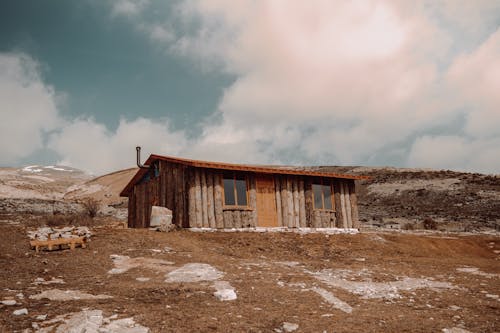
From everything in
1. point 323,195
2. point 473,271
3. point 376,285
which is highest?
point 323,195

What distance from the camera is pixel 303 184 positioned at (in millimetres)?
20250

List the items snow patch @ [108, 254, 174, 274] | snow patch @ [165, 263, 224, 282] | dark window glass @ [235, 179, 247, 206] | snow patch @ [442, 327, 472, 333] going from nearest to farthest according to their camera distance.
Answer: snow patch @ [442, 327, 472, 333] < snow patch @ [165, 263, 224, 282] < snow patch @ [108, 254, 174, 274] < dark window glass @ [235, 179, 247, 206]

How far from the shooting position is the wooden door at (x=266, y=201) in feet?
61.4

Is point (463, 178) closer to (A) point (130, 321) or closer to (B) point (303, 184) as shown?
(B) point (303, 184)

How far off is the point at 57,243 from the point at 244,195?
9.39m

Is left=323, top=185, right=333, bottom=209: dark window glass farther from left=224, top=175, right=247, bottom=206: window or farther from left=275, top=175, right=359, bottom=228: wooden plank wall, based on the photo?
left=224, top=175, right=247, bottom=206: window

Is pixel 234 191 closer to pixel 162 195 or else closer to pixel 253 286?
pixel 162 195

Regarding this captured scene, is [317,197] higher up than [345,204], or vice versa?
[317,197]

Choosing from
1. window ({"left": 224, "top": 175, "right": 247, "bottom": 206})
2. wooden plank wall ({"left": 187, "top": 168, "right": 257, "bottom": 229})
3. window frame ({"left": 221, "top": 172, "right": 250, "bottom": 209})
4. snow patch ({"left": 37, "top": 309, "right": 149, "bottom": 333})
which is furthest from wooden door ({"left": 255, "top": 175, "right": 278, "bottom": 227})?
snow patch ({"left": 37, "top": 309, "right": 149, "bottom": 333})

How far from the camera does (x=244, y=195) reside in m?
18.9

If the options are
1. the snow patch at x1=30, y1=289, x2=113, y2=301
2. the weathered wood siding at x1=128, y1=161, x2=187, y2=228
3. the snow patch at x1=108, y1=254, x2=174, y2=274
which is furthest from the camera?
the weathered wood siding at x1=128, y1=161, x2=187, y2=228

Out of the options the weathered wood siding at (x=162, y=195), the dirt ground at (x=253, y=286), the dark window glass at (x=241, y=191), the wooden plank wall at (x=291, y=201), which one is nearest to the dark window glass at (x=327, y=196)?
the wooden plank wall at (x=291, y=201)

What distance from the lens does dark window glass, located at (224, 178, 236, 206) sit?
720 inches

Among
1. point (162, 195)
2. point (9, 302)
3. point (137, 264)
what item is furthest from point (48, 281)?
point (162, 195)
